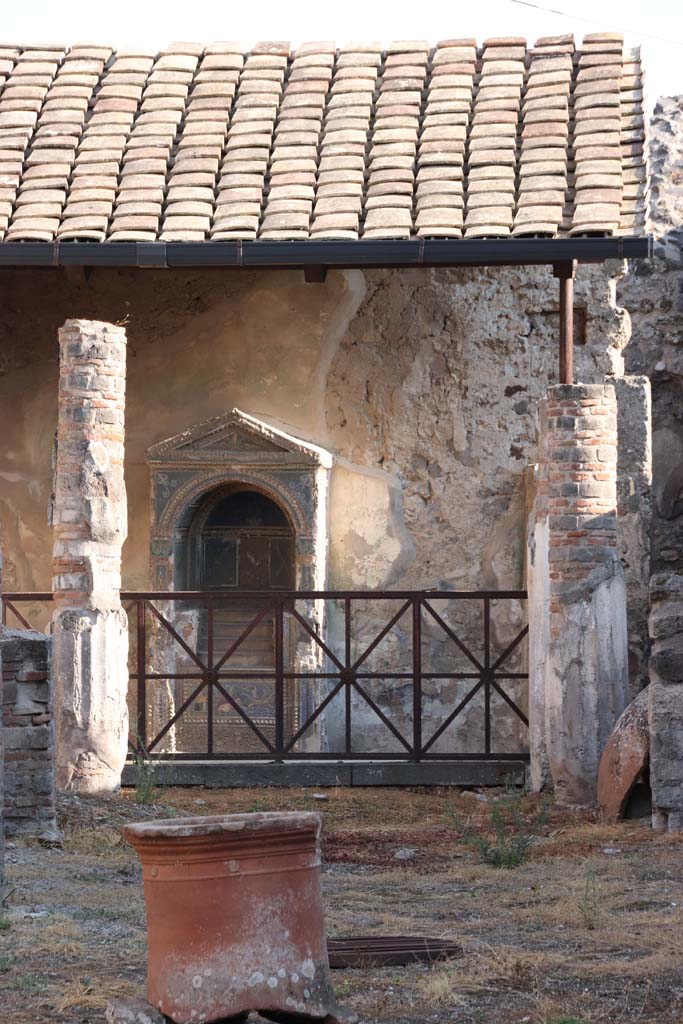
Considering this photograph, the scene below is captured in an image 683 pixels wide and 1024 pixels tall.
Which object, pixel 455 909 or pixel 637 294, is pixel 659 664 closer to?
pixel 455 909

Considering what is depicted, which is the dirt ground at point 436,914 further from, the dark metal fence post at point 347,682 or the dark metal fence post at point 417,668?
the dark metal fence post at point 347,682

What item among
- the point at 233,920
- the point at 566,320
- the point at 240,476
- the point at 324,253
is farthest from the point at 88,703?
the point at 233,920

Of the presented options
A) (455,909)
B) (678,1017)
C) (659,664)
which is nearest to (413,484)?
(659,664)

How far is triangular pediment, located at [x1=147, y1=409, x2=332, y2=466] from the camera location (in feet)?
42.1

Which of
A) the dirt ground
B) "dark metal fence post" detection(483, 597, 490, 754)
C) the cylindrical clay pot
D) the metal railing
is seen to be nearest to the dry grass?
the dirt ground

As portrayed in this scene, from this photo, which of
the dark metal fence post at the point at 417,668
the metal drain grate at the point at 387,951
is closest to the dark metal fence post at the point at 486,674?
the dark metal fence post at the point at 417,668

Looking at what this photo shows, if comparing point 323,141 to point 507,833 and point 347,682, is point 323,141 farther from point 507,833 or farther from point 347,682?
point 507,833

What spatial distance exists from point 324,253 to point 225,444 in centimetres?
227

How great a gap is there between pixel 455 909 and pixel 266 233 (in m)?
5.63

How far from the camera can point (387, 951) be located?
591cm

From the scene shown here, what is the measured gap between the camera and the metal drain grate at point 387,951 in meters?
5.80

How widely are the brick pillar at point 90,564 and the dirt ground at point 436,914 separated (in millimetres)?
439

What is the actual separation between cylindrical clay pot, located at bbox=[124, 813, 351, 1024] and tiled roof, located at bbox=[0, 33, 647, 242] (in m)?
6.90

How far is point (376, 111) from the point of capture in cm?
1259
